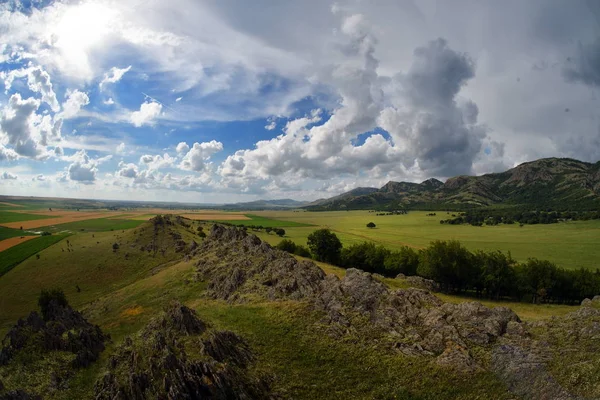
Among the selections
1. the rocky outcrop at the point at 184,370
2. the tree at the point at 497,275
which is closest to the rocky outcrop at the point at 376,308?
the rocky outcrop at the point at 184,370

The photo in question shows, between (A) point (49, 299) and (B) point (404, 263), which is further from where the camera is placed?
(B) point (404, 263)

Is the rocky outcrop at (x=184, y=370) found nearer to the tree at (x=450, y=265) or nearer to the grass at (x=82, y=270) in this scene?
the grass at (x=82, y=270)

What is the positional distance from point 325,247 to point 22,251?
363 ft

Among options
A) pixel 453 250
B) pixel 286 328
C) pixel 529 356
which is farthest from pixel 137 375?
pixel 453 250

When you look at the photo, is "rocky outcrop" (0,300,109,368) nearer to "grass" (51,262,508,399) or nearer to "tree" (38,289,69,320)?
"grass" (51,262,508,399)

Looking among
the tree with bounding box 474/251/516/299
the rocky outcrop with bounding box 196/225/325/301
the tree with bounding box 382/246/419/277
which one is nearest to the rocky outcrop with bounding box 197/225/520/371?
the rocky outcrop with bounding box 196/225/325/301

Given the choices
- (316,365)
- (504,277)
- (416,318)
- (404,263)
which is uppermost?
(416,318)

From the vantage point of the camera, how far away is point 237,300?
52594 millimetres

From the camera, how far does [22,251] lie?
113000 mm

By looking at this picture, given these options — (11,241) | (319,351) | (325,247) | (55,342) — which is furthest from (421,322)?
(11,241)

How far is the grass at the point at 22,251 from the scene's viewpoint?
99.0 m

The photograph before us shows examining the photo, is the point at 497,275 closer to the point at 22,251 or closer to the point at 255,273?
the point at 255,273

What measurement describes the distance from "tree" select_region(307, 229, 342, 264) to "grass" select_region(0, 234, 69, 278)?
313 feet

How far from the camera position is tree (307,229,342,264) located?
350ft
